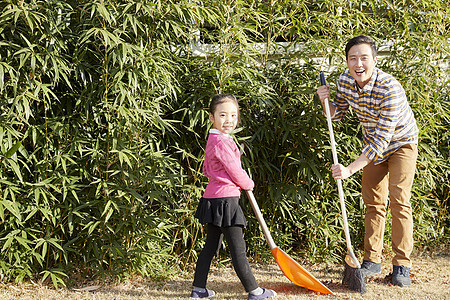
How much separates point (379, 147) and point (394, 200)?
14.6 inches

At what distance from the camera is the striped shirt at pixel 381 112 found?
2.95 m

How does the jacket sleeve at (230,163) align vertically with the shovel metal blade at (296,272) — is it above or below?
above

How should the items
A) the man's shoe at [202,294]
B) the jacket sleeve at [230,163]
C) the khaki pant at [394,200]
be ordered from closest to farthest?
the jacket sleeve at [230,163], the man's shoe at [202,294], the khaki pant at [394,200]

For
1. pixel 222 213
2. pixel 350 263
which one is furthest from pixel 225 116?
pixel 350 263

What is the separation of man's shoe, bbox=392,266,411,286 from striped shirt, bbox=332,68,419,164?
0.65 meters

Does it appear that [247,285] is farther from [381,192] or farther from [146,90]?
[146,90]

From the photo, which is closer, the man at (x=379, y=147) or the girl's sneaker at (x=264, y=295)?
the girl's sneaker at (x=264, y=295)

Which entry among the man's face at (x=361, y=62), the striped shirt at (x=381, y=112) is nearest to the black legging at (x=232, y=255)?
the striped shirt at (x=381, y=112)

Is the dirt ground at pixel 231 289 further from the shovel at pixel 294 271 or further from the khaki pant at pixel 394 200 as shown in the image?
the khaki pant at pixel 394 200

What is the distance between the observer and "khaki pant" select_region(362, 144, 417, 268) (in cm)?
308

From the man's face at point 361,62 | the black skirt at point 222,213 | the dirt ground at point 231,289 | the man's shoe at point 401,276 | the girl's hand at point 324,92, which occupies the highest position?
the man's face at point 361,62

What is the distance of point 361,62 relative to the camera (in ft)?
9.71

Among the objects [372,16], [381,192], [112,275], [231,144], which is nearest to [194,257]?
[112,275]

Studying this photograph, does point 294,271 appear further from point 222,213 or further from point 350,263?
point 222,213
